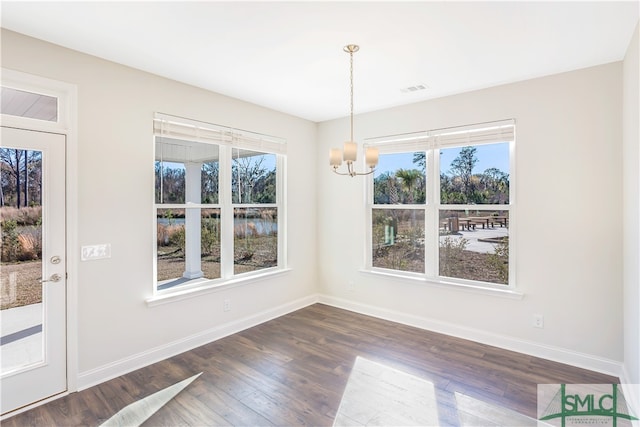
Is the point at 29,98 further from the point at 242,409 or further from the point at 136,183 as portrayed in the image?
the point at 242,409

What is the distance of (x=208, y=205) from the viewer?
3.74 meters

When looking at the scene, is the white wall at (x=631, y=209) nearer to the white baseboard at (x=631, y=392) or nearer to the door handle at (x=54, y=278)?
the white baseboard at (x=631, y=392)

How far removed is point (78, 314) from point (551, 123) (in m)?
4.59

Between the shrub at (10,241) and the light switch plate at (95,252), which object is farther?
the light switch plate at (95,252)

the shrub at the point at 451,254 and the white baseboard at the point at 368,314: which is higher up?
the shrub at the point at 451,254

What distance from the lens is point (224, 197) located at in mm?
3908

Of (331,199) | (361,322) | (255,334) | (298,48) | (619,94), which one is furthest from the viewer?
(331,199)

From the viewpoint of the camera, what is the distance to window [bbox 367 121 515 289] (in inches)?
142

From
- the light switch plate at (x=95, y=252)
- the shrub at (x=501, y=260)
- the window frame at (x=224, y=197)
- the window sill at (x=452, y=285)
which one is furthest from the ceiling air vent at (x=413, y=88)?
the light switch plate at (x=95, y=252)

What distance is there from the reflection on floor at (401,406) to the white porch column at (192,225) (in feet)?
6.61

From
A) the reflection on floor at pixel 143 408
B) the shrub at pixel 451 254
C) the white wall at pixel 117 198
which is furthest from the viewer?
the shrub at pixel 451 254

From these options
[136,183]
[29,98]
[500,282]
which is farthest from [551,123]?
[29,98]

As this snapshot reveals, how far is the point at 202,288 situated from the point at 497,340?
3.23 m

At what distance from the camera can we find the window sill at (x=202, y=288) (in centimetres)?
325
